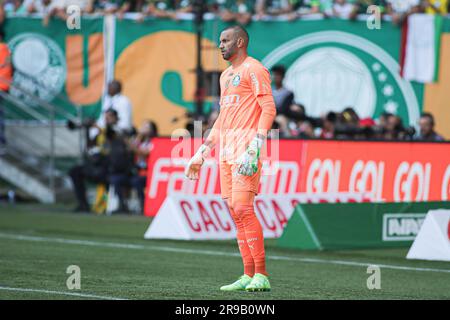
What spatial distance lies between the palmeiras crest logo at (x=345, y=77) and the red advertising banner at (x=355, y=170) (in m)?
3.51

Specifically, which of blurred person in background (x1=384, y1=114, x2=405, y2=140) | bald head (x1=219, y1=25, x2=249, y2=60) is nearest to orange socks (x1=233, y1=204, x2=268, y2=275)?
bald head (x1=219, y1=25, x2=249, y2=60)

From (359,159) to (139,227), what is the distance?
12.0ft

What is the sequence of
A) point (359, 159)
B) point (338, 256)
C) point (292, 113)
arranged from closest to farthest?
1. point (338, 256)
2. point (359, 159)
3. point (292, 113)

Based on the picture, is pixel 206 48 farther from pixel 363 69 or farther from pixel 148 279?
pixel 148 279

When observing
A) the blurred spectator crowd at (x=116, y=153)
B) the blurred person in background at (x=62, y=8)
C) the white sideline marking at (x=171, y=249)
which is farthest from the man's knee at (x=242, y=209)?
the blurred person in background at (x=62, y=8)

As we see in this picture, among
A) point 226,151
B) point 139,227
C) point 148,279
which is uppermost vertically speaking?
point 226,151

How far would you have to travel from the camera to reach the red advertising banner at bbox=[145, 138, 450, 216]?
57.0 ft

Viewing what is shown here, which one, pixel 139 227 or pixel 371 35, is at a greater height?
pixel 371 35

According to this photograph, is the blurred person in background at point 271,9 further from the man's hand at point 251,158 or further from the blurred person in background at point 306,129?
the man's hand at point 251,158

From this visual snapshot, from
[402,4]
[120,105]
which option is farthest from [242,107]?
[120,105]

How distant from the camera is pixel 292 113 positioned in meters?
20.1

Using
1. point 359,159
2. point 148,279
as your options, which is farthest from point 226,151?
point 359,159

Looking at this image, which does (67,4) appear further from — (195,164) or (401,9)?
(195,164)
